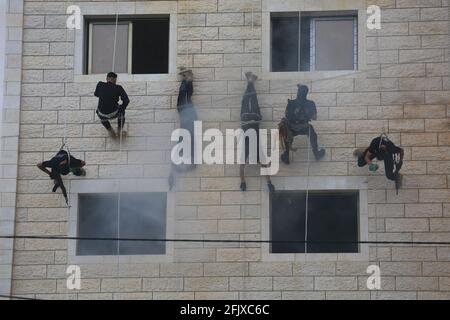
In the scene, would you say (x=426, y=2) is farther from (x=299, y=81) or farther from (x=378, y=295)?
(x=378, y=295)

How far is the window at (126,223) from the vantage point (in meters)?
21.1

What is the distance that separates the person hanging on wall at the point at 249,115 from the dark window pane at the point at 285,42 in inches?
27.5

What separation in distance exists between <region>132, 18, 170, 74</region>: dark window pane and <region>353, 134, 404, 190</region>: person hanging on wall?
3.70 m

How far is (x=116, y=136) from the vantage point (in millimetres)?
21328

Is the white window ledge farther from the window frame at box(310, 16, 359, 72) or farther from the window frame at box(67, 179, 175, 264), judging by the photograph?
the window frame at box(67, 179, 175, 264)

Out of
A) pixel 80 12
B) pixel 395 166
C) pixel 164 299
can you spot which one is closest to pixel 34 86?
pixel 80 12

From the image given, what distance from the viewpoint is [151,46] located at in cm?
2191

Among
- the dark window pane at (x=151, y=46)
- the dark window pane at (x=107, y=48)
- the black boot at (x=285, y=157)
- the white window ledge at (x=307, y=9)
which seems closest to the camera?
the black boot at (x=285, y=157)

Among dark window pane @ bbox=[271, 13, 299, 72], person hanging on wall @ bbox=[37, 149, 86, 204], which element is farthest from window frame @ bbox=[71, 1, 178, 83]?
dark window pane @ bbox=[271, 13, 299, 72]

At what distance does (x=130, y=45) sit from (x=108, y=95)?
1295mm

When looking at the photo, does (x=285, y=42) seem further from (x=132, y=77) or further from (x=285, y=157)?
(x=132, y=77)

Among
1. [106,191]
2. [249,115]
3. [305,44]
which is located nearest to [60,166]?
[106,191]

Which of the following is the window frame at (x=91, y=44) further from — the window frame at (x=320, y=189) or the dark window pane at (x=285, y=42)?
the window frame at (x=320, y=189)

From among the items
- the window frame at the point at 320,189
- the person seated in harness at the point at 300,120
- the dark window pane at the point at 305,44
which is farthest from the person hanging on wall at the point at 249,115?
the dark window pane at the point at 305,44
